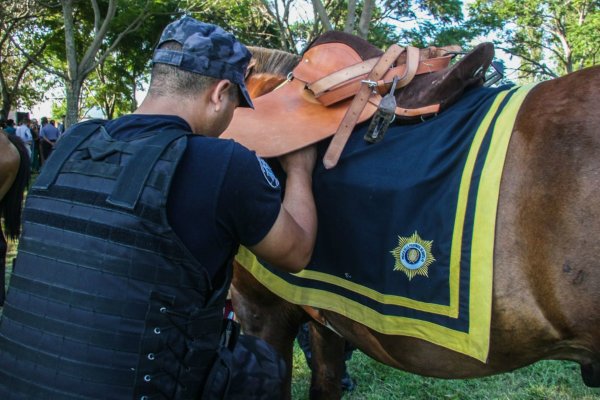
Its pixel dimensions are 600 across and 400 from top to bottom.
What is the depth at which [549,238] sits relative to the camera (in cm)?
143

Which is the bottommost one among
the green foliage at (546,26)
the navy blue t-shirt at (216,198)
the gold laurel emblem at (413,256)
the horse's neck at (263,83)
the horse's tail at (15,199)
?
the horse's tail at (15,199)

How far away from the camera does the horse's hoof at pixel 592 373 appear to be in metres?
1.56

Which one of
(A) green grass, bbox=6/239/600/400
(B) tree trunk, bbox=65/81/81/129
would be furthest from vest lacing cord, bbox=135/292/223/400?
(B) tree trunk, bbox=65/81/81/129

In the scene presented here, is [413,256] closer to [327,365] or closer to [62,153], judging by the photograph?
[62,153]

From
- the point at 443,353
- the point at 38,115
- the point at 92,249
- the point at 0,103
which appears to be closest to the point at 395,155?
the point at 443,353

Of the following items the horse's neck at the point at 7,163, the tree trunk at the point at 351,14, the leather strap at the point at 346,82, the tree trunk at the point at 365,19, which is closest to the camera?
the leather strap at the point at 346,82

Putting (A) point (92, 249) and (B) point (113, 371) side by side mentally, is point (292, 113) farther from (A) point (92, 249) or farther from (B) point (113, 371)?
(B) point (113, 371)

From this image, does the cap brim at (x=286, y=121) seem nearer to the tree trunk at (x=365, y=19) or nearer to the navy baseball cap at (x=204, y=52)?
the navy baseball cap at (x=204, y=52)

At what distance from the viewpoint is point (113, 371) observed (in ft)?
4.32

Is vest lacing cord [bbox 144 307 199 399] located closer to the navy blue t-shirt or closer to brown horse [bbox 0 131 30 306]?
the navy blue t-shirt

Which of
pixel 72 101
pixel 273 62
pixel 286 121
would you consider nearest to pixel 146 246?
pixel 286 121

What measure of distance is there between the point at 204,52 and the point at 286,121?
0.57 m

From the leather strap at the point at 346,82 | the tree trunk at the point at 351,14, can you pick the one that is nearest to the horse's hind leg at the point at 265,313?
the leather strap at the point at 346,82

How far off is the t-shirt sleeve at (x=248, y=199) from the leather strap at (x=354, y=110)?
0.46 metres
